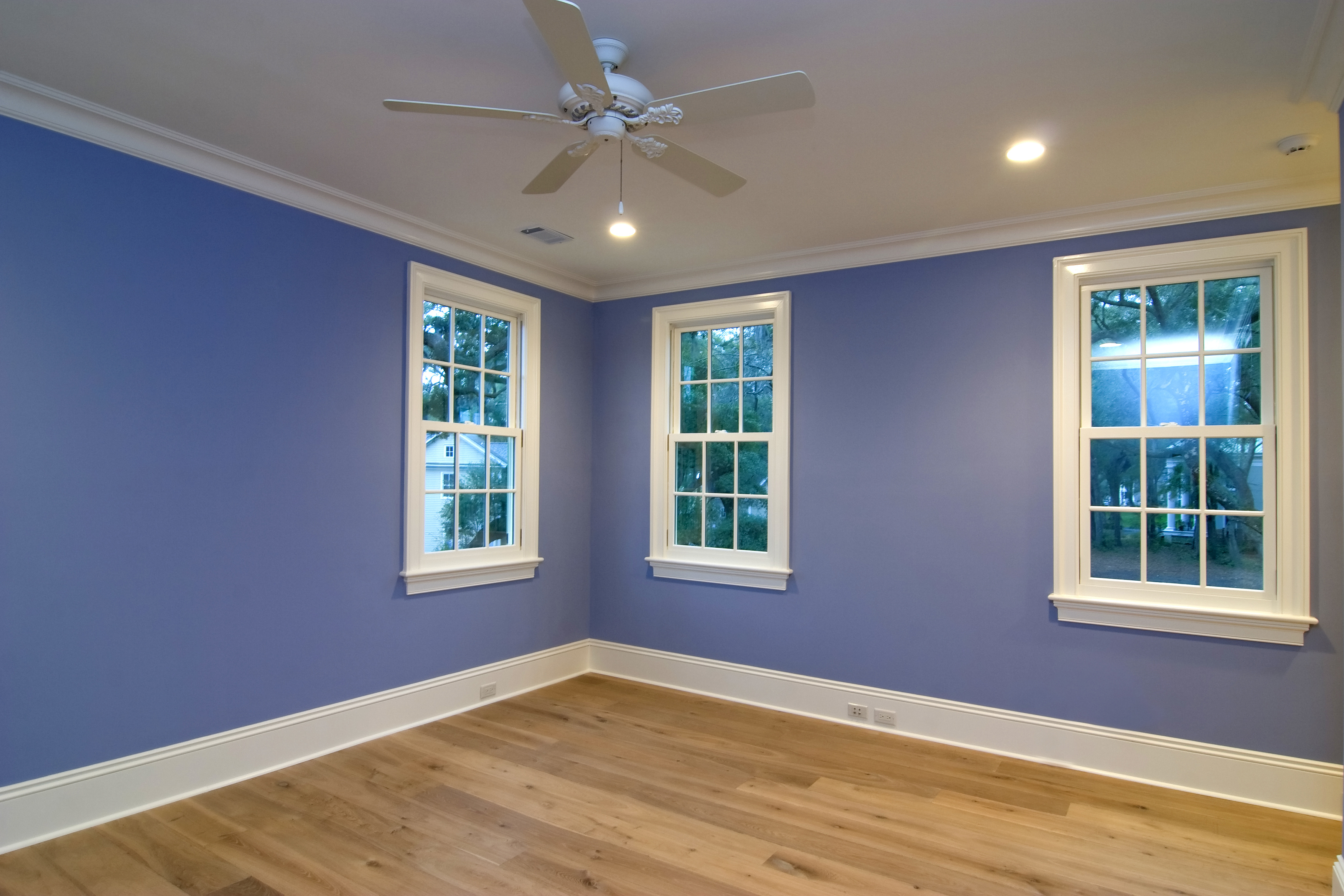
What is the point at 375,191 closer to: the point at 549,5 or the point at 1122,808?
the point at 549,5

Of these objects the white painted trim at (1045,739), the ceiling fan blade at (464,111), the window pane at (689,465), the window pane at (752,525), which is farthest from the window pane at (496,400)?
the ceiling fan blade at (464,111)

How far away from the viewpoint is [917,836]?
2.87m

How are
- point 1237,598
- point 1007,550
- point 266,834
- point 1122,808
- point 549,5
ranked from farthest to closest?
point 1007,550, point 1237,598, point 1122,808, point 266,834, point 549,5

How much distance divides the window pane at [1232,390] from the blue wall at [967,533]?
228mm

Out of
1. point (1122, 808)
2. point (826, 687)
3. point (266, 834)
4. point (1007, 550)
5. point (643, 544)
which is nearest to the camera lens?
point (266, 834)

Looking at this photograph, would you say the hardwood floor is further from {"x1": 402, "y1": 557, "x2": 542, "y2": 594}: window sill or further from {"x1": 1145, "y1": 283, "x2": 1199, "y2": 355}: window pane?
{"x1": 1145, "y1": 283, "x2": 1199, "y2": 355}: window pane

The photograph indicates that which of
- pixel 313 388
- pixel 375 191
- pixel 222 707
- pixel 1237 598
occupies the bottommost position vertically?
pixel 222 707

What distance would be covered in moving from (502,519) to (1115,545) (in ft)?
11.0

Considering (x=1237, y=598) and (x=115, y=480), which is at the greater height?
(x=115, y=480)

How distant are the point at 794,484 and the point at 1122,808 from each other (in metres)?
2.18

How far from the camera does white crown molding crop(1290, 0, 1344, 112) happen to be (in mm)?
2121

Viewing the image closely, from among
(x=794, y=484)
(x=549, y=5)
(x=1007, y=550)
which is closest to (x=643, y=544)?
(x=794, y=484)

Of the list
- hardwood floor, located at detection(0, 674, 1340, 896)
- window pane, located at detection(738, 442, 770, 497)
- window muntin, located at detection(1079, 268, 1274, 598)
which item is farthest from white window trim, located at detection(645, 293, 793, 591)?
window muntin, located at detection(1079, 268, 1274, 598)

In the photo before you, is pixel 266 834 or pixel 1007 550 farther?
pixel 1007 550
